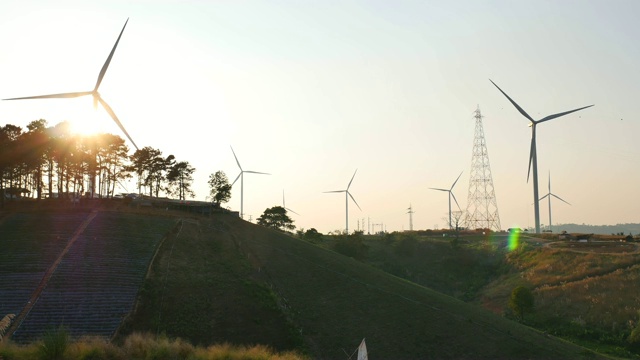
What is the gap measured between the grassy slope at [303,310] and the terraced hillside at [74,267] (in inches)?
89.7

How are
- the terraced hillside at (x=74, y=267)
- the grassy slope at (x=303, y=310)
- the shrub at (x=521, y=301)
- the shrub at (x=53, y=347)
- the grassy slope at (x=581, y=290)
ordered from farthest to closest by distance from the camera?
the shrub at (x=521, y=301) < the grassy slope at (x=581, y=290) < the grassy slope at (x=303, y=310) < the terraced hillside at (x=74, y=267) < the shrub at (x=53, y=347)

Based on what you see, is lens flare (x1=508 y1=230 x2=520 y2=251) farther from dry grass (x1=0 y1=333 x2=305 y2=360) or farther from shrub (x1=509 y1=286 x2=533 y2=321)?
dry grass (x1=0 y1=333 x2=305 y2=360)

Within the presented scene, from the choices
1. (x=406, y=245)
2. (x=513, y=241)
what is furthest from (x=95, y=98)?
(x=513, y=241)

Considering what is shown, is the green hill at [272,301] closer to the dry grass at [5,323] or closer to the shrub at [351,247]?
the dry grass at [5,323]

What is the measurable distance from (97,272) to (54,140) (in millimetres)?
45402

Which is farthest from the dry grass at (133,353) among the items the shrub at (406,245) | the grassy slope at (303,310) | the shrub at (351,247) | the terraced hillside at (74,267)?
the shrub at (406,245)

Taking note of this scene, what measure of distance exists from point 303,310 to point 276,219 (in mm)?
69345

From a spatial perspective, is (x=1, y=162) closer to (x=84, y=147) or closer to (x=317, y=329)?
(x=84, y=147)

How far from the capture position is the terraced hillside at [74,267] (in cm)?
5144

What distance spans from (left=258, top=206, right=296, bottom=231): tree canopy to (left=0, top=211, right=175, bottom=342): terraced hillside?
4723cm

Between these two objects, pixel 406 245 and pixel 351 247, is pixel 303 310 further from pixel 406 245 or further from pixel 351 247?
pixel 406 245

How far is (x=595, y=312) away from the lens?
274ft

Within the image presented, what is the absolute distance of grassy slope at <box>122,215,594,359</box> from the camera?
176 ft

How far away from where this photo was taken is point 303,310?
6038 centimetres
